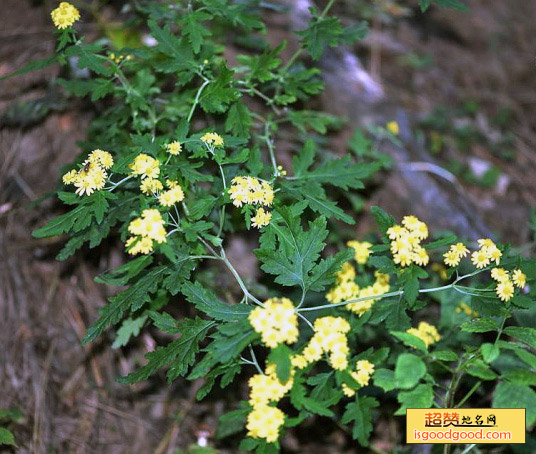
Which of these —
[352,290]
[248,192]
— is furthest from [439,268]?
[248,192]

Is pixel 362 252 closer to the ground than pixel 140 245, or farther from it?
closer to the ground

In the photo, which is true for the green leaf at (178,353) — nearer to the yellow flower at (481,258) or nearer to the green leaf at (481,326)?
the green leaf at (481,326)

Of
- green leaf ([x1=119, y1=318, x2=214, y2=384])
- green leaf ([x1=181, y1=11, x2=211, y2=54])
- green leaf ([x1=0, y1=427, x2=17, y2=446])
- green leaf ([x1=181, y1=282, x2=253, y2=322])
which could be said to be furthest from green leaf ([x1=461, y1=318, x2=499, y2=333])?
green leaf ([x1=0, y1=427, x2=17, y2=446])

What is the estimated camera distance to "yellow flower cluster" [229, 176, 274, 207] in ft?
6.42

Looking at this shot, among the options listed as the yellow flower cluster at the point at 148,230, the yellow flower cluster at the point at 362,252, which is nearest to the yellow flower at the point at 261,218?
the yellow flower cluster at the point at 148,230

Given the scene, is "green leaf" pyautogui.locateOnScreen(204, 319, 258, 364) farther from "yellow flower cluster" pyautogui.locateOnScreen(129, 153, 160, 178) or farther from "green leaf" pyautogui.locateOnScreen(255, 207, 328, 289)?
"yellow flower cluster" pyautogui.locateOnScreen(129, 153, 160, 178)

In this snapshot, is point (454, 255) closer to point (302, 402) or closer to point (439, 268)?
point (302, 402)

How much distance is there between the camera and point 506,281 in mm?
1941

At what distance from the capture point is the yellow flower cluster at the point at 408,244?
Answer: 6.47ft

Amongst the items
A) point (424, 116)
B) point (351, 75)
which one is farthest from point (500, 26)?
point (351, 75)

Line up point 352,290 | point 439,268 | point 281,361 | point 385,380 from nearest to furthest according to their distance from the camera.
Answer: point 281,361, point 385,380, point 352,290, point 439,268

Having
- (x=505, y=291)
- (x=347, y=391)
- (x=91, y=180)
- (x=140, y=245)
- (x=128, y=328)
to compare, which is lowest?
(x=128, y=328)

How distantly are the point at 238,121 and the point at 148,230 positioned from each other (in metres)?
0.76

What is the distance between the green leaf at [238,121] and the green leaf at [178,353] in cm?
80
